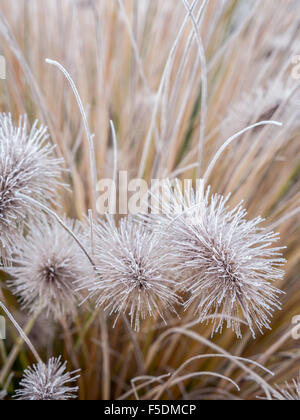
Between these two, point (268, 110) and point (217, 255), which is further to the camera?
point (268, 110)

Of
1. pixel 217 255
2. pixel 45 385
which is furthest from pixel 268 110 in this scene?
pixel 45 385

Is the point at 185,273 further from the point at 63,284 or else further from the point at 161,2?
the point at 161,2

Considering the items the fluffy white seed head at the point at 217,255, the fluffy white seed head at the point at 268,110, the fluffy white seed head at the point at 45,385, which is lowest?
the fluffy white seed head at the point at 45,385

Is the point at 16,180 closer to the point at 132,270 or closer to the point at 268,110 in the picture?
the point at 132,270

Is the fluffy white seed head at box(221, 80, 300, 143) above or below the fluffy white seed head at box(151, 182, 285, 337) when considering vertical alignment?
above

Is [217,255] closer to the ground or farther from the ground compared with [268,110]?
closer to the ground

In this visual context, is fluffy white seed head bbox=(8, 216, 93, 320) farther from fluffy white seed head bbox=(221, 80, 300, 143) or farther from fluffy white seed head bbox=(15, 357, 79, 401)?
fluffy white seed head bbox=(221, 80, 300, 143)

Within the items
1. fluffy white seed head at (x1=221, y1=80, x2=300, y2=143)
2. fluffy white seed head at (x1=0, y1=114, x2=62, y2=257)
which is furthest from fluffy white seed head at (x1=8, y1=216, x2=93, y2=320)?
fluffy white seed head at (x1=221, y1=80, x2=300, y2=143)

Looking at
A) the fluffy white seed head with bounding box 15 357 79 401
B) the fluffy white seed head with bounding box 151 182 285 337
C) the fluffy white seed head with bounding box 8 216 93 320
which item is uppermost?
the fluffy white seed head with bounding box 8 216 93 320

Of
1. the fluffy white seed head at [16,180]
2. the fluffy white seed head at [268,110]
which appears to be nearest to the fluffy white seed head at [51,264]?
the fluffy white seed head at [16,180]

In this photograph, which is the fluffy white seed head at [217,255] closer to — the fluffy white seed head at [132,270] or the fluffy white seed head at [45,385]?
the fluffy white seed head at [132,270]
